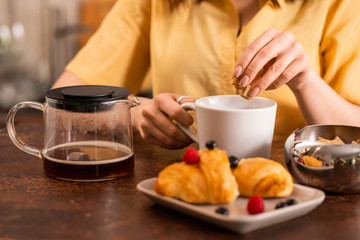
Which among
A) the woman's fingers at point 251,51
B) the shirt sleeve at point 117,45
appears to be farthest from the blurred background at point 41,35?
Result: the woman's fingers at point 251,51

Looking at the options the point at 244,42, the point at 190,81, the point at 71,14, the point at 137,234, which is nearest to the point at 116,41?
the point at 190,81

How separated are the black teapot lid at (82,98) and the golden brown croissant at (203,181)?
168 mm

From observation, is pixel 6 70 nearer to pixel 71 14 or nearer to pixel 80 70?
pixel 71 14

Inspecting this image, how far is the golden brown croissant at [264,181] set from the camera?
60 centimetres

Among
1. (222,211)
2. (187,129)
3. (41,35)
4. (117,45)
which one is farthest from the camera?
(41,35)

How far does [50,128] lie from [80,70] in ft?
1.94

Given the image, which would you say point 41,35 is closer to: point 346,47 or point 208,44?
point 208,44

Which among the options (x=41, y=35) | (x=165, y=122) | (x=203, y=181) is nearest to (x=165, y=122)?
(x=165, y=122)

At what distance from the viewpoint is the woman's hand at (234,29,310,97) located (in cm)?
77

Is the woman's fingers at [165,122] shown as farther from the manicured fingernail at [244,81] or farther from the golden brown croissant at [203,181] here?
the golden brown croissant at [203,181]

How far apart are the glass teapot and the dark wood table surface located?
0.02 metres

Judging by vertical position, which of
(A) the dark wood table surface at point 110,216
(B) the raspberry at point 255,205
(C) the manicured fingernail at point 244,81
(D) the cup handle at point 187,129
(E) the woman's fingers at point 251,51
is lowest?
(A) the dark wood table surface at point 110,216

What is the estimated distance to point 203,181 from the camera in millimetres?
584

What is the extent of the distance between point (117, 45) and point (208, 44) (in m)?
0.29
